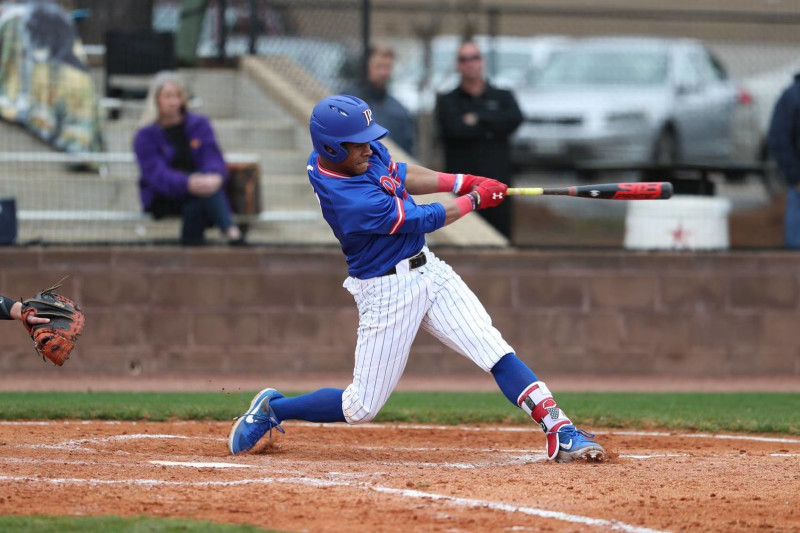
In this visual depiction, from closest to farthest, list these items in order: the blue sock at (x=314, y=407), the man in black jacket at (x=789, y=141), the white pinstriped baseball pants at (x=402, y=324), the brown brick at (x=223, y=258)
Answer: the white pinstriped baseball pants at (x=402, y=324) → the blue sock at (x=314, y=407) → the brown brick at (x=223, y=258) → the man in black jacket at (x=789, y=141)

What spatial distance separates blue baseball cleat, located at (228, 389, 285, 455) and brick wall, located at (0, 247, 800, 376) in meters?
3.71

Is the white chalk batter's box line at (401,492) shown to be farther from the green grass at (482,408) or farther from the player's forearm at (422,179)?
the green grass at (482,408)

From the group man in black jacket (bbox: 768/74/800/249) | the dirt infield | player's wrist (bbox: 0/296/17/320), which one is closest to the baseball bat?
the dirt infield

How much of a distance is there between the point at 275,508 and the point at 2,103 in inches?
314

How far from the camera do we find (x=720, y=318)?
1044 centimetres

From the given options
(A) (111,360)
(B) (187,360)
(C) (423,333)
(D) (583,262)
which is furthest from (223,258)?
(D) (583,262)

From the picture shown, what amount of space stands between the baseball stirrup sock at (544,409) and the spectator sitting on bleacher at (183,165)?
467 centimetres

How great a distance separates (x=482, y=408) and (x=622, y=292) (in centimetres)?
244

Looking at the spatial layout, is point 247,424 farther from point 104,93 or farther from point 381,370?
point 104,93

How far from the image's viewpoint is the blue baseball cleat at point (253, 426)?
20.9 feet

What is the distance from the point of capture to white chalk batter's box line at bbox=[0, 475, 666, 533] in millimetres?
4746

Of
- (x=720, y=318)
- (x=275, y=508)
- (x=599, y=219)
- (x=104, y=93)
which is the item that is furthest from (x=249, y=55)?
(x=275, y=508)

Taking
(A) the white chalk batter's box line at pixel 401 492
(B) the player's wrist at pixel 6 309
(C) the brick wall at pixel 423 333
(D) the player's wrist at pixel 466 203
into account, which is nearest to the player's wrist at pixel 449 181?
(D) the player's wrist at pixel 466 203

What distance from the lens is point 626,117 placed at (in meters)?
14.5
